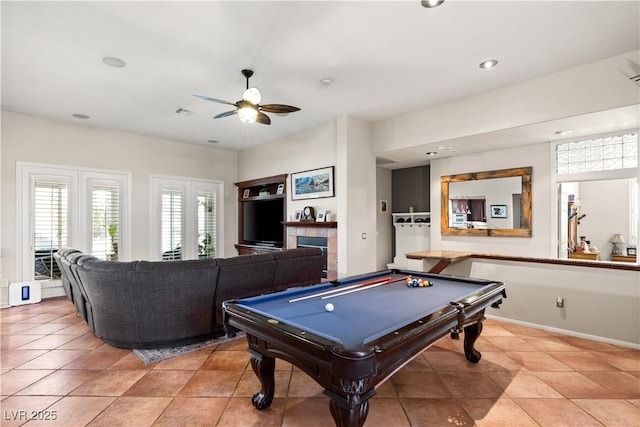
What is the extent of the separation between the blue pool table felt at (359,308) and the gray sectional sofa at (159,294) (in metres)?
1.10

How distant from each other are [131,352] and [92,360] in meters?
0.31

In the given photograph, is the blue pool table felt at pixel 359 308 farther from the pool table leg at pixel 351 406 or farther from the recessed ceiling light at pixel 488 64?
the recessed ceiling light at pixel 488 64

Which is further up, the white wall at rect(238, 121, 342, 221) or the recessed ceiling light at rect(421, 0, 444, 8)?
the recessed ceiling light at rect(421, 0, 444, 8)

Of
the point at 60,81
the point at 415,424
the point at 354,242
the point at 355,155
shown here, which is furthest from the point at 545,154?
the point at 60,81

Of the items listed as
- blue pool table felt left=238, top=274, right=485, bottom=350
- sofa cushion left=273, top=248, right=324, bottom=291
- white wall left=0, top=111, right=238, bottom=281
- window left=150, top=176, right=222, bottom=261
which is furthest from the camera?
window left=150, top=176, right=222, bottom=261

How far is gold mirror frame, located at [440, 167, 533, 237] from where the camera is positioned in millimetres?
4715

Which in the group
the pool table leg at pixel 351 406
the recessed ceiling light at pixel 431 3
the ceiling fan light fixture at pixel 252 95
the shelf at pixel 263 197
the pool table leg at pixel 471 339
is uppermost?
the recessed ceiling light at pixel 431 3

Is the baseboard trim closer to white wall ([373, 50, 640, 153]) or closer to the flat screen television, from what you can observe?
white wall ([373, 50, 640, 153])

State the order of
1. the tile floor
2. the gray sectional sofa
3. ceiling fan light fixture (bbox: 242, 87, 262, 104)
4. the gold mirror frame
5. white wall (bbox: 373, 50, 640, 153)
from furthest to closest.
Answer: the gold mirror frame < ceiling fan light fixture (bbox: 242, 87, 262, 104) < white wall (bbox: 373, 50, 640, 153) < the gray sectional sofa < the tile floor

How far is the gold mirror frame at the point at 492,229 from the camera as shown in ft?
15.5

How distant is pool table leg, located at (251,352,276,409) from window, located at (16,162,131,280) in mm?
5004

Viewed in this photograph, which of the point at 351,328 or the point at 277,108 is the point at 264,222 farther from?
the point at 351,328

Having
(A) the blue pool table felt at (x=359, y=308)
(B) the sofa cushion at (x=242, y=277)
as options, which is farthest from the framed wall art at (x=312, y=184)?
(A) the blue pool table felt at (x=359, y=308)

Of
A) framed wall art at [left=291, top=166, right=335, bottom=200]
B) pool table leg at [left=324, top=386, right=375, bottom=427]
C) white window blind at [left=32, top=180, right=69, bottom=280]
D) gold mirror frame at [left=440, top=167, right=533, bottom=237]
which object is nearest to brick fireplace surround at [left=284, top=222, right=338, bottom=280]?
framed wall art at [left=291, top=166, right=335, bottom=200]
